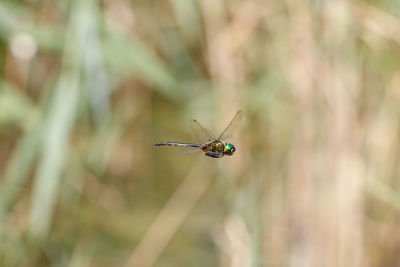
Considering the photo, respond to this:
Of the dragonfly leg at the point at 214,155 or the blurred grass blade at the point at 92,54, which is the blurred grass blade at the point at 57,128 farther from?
the dragonfly leg at the point at 214,155

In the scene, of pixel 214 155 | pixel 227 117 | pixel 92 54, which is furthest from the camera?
pixel 227 117

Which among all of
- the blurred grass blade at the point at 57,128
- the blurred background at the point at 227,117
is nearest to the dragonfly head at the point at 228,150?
the blurred background at the point at 227,117

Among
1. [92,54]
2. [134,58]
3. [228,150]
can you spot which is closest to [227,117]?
[134,58]

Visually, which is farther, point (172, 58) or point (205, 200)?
point (205, 200)

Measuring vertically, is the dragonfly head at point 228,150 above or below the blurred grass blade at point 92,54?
below

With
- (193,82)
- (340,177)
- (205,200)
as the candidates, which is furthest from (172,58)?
(340,177)

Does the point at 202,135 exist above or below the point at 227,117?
below

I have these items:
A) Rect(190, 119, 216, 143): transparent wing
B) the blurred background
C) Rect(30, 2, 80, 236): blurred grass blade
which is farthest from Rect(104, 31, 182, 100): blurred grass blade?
Rect(190, 119, 216, 143): transparent wing

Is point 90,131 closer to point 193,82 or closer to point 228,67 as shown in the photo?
point 193,82

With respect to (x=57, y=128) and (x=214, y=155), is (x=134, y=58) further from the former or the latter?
(x=214, y=155)
